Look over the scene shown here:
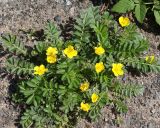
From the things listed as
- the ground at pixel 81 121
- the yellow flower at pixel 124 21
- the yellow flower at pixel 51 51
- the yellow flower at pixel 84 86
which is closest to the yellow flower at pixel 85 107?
the yellow flower at pixel 84 86

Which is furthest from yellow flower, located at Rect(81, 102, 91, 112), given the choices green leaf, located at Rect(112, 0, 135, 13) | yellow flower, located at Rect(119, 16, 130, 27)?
green leaf, located at Rect(112, 0, 135, 13)

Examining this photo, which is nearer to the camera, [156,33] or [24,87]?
[24,87]

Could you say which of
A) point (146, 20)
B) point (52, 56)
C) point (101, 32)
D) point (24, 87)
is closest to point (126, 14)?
point (146, 20)

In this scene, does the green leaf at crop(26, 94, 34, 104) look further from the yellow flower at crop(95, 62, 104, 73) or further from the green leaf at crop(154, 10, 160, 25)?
the green leaf at crop(154, 10, 160, 25)

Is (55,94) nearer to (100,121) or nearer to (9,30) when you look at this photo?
(100,121)

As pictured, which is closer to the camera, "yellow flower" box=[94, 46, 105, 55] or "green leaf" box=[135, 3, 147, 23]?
"yellow flower" box=[94, 46, 105, 55]

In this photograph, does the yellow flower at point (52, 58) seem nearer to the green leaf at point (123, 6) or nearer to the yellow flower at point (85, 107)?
the yellow flower at point (85, 107)

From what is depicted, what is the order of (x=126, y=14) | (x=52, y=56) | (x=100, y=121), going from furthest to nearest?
(x=126, y=14), (x=100, y=121), (x=52, y=56)
